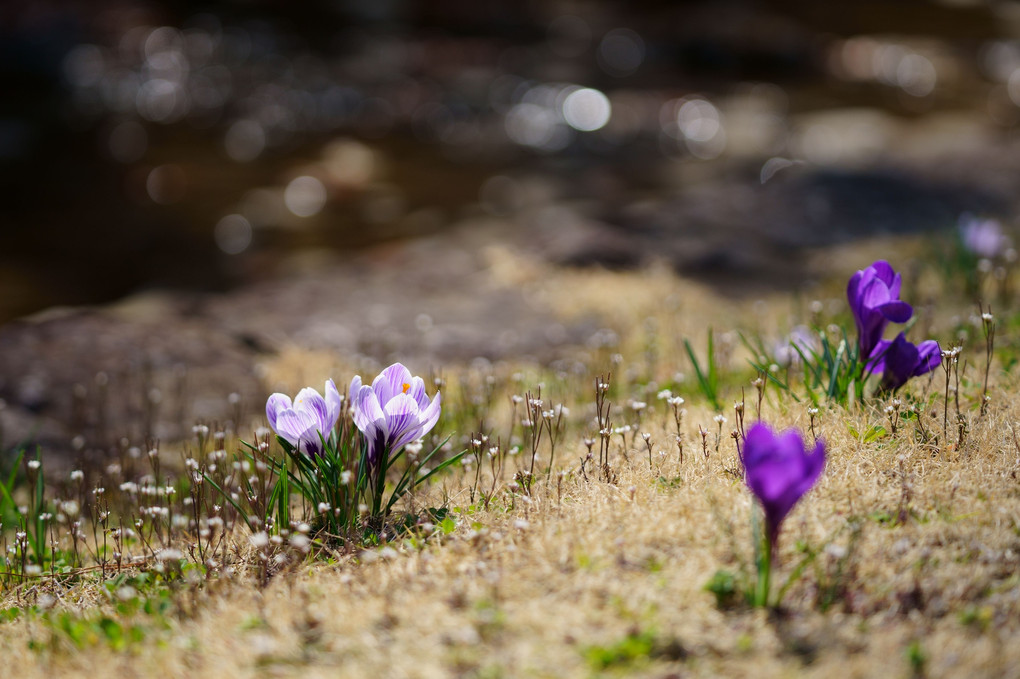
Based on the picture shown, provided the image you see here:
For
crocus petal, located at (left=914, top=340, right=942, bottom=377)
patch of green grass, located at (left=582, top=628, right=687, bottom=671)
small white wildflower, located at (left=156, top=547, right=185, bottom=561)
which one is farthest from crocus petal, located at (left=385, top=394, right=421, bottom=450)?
crocus petal, located at (left=914, top=340, right=942, bottom=377)

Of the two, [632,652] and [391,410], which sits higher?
[391,410]

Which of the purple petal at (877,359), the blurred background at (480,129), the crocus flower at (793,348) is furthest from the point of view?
the blurred background at (480,129)

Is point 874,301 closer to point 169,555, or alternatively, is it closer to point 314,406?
point 314,406

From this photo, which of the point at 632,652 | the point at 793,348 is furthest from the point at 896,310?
the point at 632,652

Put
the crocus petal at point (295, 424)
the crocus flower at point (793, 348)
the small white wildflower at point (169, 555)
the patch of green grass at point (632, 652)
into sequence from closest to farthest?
1. the patch of green grass at point (632, 652)
2. the small white wildflower at point (169, 555)
3. the crocus petal at point (295, 424)
4. the crocus flower at point (793, 348)

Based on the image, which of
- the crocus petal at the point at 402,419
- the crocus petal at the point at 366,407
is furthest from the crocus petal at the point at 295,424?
the crocus petal at the point at 402,419

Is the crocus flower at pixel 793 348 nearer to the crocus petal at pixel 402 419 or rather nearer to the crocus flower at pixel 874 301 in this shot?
the crocus flower at pixel 874 301
